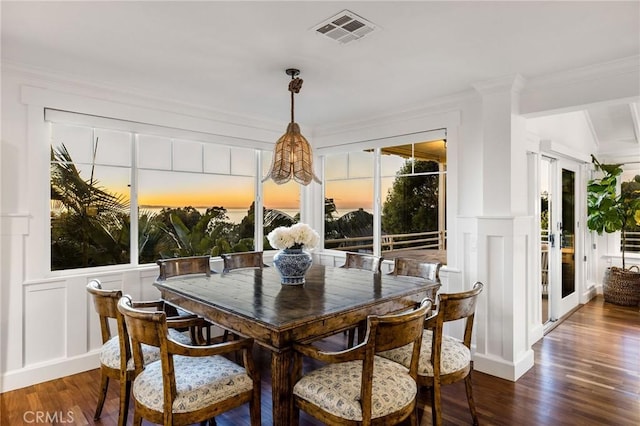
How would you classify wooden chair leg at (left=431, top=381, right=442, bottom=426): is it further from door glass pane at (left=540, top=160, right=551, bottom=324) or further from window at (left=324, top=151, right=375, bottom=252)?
door glass pane at (left=540, top=160, right=551, bottom=324)

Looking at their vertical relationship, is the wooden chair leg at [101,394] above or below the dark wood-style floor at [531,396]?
above

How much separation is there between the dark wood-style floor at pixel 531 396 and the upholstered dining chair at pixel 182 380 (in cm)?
72

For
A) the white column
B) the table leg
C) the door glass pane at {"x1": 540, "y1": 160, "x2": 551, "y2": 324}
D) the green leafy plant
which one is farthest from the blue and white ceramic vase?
the green leafy plant

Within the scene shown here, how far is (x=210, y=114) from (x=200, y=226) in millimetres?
1268

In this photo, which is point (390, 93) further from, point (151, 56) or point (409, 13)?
point (151, 56)

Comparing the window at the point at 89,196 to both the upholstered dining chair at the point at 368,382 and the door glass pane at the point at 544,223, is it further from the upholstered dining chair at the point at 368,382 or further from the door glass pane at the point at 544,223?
the door glass pane at the point at 544,223

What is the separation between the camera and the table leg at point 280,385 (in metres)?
1.87

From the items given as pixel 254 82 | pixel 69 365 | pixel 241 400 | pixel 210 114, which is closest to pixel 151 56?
pixel 254 82

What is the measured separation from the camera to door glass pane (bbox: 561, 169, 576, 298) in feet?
16.2

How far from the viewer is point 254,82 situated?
132 inches

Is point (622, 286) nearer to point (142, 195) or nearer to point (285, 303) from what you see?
point (285, 303)

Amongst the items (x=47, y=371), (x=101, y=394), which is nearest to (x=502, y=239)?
(x=101, y=394)

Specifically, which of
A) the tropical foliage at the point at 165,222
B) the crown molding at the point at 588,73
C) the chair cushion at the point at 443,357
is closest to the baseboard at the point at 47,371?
the tropical foliage at the point at 165,222

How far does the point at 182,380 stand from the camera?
1911mm
